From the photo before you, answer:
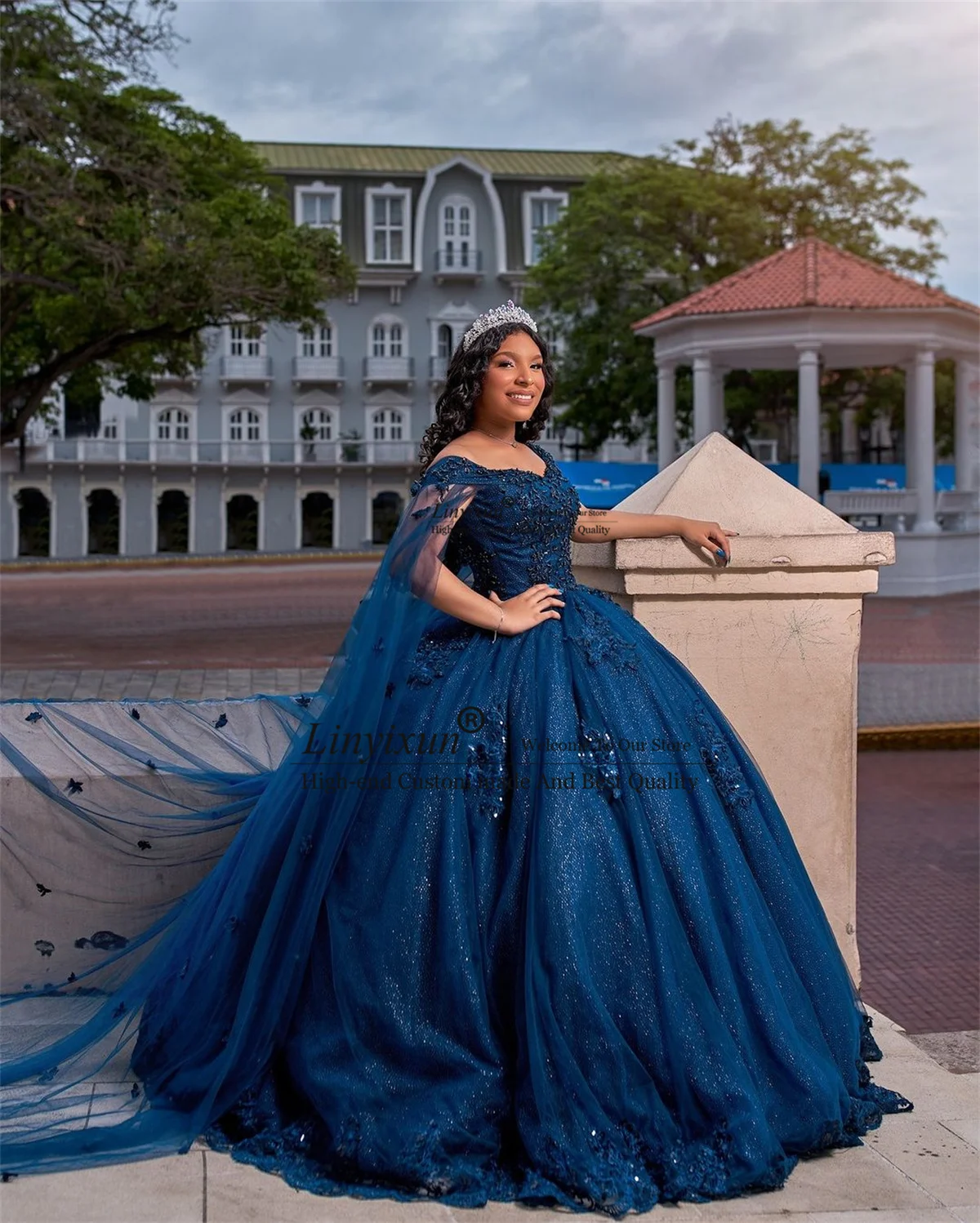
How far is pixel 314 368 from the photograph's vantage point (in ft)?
134

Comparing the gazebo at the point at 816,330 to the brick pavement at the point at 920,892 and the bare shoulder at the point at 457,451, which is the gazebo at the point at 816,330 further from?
the bare shoulder at the point at 457,451

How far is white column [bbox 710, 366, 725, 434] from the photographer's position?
19984 mm

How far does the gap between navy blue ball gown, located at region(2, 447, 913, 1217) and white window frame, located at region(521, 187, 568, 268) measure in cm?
3864

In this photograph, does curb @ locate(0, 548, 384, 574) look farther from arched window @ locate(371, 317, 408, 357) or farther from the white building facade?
arched window @ locate(371, 317, 408, 357)

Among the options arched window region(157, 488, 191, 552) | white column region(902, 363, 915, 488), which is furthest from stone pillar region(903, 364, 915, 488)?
arched window region(157, 488, 191, 552)

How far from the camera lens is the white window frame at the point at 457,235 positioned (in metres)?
40.4

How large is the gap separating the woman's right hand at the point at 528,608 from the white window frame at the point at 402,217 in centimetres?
3863

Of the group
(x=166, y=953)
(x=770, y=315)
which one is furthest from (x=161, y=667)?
(x=770, y=315)

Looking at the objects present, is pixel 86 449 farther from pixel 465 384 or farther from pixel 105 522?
pixel 465 384

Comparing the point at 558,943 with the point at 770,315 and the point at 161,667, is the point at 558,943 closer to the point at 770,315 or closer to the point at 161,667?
the point at 161,667

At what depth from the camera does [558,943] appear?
2.64 metres

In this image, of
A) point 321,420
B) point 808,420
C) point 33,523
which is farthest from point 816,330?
point 33,523

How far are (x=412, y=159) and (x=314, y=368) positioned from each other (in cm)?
681

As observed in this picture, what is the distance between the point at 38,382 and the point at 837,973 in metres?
14.2
